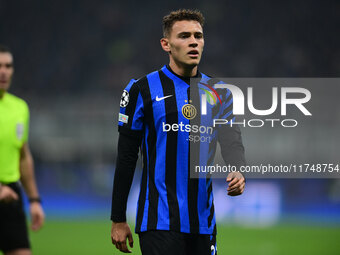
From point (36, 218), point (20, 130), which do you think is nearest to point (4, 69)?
point (20, 130)

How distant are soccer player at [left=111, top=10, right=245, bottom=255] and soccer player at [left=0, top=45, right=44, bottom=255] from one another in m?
0.95

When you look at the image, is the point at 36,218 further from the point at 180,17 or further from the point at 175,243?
the point at 180,17

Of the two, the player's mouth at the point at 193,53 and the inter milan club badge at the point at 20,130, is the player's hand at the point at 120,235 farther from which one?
the inter milan club badge at the point at 20,130

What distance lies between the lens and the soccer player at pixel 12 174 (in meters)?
3.98

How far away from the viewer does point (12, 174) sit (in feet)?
13.3

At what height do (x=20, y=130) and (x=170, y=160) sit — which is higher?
(x=20, y=130)

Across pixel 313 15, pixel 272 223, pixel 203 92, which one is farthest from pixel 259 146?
pixel 203 92

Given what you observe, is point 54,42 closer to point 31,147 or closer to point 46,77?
point 46,77

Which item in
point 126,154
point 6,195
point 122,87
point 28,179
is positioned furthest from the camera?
point 122,87

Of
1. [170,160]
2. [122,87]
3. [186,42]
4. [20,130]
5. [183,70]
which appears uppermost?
[122,87]

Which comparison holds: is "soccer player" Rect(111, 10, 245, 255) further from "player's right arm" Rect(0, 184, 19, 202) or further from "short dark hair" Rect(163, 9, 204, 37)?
"player's right arm" Rect(0, 184, 19, 202)

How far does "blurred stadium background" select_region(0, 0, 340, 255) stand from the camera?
10.4 meters

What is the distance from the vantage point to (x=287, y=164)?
1449 cm

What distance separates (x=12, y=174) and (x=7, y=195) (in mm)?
220
